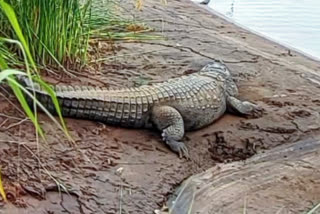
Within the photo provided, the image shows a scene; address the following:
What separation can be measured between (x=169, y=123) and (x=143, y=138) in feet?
0.45

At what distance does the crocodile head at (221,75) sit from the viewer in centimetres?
304

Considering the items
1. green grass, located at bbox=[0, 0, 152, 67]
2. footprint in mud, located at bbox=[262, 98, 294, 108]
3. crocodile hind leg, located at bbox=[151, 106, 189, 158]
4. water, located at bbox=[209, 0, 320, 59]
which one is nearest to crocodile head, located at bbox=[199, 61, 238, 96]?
footprint in mud, located at bbox=[262, 98, 294, 108]

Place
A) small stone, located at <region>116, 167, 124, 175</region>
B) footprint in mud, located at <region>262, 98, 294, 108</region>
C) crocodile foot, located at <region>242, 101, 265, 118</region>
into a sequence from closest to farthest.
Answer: small stone, located at <region>116, 167, 124, 175</region>
crocodile foot, located at <region>242, 101, 265, 118</region>
footprint in mud, located at <region>262, 98, 294, 108</region>

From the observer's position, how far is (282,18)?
5.27 m

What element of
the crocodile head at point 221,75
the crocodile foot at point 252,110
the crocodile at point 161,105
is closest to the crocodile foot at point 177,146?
the crocodile at point 161,105

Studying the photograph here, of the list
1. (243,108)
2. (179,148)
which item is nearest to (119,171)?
(179,148)

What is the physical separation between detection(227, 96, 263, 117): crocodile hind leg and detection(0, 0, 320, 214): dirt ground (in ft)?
0.13

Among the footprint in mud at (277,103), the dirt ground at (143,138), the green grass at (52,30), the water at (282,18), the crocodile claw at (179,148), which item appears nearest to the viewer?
the dirt ground at (143,138)

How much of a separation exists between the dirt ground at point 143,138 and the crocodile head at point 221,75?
97 millimetres

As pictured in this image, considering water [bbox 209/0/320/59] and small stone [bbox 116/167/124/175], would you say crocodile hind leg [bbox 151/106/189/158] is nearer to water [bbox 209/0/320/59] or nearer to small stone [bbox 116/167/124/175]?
small stone [bbox 116/167/124/175]

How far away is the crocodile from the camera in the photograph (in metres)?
2.52

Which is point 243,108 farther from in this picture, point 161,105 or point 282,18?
point 282,18

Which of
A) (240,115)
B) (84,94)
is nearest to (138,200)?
(84,94)

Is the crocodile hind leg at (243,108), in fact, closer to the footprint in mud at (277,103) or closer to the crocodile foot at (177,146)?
the footprint in mud at (277,103)
